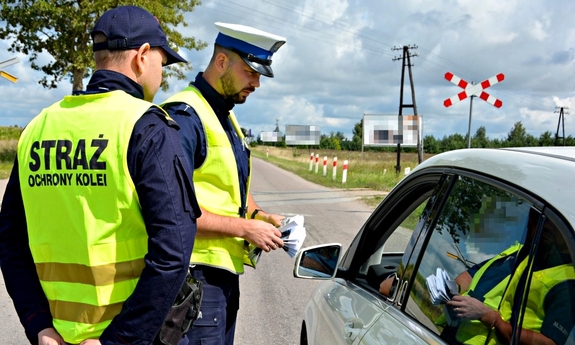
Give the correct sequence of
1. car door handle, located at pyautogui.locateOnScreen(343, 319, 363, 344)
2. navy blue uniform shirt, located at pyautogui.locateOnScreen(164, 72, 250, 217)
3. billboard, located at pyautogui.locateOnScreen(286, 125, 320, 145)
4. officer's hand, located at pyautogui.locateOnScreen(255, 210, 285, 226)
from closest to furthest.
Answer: car door handle, located at pyautogui.locateOnScreen(343, 319, 363, 344)
navy blue uniform shirt, located at pyautogui.locateOnScreen(164, 72, 250, 217)
officer's hand, located at pyautogui.locateOnScreen(255, 210, 285, 226)
billboard, located at pyautogui.locateOnScreen(286, 125, 320, 145)

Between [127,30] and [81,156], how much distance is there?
473 millimetres

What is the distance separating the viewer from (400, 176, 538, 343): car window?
1.56 m

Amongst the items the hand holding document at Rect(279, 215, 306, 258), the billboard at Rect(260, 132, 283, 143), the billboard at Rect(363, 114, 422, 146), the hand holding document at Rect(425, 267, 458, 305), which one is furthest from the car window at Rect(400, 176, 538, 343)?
the billboard at Rect(260, 132, 283, 143)

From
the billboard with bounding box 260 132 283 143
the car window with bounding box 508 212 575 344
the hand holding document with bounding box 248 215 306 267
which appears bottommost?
the billboard with bounding box 260 132 283 143

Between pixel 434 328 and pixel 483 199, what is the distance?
44 cm

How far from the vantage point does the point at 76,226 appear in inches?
67.5

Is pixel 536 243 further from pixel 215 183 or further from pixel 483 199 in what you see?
pixel 215 183

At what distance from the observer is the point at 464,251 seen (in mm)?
1794

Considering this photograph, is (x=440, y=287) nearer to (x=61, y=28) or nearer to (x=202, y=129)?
(x=202, y=129)

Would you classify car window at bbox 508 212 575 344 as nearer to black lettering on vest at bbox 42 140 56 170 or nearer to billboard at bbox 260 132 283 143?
black lettering on vest at bbox 42 140 56 170

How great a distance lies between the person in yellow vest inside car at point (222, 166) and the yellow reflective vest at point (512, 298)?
1.15 metres

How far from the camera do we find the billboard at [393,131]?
3797cm

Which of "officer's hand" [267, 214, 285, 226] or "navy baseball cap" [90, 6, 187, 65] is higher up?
"navy baseball cap" [90, 6, 187, 65]

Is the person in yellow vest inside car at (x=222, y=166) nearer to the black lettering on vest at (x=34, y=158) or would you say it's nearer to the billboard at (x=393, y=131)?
the black lettering on vest at (x=34, y=158)
